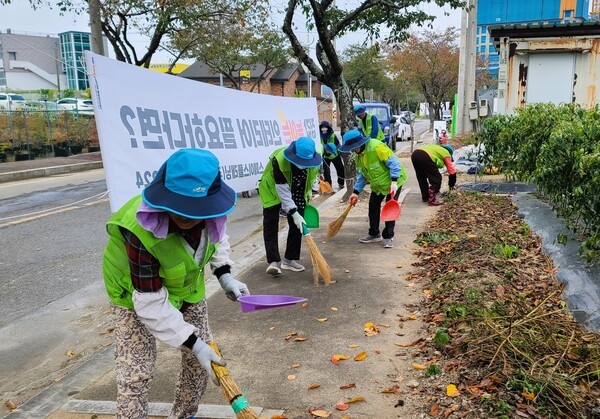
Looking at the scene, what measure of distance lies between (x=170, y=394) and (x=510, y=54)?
11323mm

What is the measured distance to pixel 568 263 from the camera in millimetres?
4516

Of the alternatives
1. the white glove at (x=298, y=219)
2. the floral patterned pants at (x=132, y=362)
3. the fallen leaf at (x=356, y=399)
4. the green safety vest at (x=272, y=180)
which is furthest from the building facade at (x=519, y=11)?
the floral patterned pants at (x=132, y=362)

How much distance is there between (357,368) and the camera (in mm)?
3428

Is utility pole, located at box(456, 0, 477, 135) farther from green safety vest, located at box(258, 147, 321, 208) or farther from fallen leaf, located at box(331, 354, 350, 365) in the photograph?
fallen leaf, located at box(331, 354, 350, 365)

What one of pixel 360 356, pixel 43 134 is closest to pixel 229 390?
pixel 360 356

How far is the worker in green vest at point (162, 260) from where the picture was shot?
83.2 inches

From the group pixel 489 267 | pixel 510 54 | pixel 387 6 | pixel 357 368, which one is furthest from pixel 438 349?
pixel 510 54

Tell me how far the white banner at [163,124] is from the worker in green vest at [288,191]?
82 cm

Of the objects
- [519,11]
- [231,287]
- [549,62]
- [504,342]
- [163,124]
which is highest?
[519,11]

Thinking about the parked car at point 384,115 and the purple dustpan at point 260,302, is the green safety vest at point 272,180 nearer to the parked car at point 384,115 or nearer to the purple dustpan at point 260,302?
the purple dustpan at point 260,302

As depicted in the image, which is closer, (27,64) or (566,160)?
(566,160)

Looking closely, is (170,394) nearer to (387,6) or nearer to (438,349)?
(438,349)

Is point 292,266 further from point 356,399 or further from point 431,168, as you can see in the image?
point 431,168

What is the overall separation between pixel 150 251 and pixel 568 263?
3.74 meters
